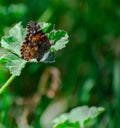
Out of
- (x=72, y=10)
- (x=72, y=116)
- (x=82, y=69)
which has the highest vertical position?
(x=72, y=10)

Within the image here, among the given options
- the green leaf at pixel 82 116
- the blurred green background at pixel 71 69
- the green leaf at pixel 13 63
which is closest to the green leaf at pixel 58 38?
Answer: the green leaf at pixel 13 63

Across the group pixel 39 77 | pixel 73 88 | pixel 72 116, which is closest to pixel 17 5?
pixel 39 77

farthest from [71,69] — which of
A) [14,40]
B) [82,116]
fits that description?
[14,40]

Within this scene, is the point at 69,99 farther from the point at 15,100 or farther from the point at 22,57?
the point at 22,57

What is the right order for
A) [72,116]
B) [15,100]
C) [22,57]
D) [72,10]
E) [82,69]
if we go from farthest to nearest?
1. [72,10]
2. [82,69]
3. [15,100]
4. [72,116]
5. [22,57]

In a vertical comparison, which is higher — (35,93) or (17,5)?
(17,5)

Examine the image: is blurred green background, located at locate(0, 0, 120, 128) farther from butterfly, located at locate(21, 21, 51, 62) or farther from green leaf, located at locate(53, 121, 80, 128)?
butterfly, located at locate(21, 21, 51, 62)

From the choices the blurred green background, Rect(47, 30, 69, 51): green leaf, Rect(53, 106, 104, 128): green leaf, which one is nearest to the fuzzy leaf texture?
Rect(47, 30, 69, 51): green leaf
